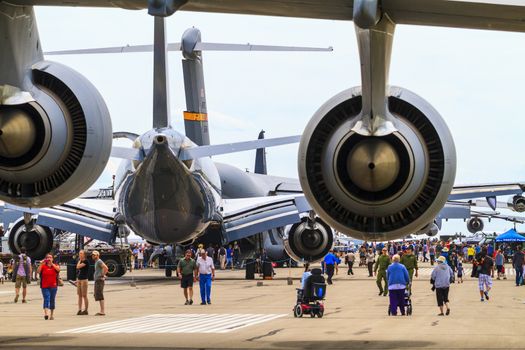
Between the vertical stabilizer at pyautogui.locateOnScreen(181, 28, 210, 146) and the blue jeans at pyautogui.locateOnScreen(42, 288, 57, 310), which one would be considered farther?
the vertical stabilizer at pyautogui.locateOnScreen(181, 28, 210, 146)

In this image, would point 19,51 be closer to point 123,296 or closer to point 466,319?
point 466,319

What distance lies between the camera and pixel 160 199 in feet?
104

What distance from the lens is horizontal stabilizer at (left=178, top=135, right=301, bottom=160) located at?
18547 millimetres

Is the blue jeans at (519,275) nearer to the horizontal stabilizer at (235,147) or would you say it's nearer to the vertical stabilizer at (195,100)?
the horizontal stabilizer at (235,147)

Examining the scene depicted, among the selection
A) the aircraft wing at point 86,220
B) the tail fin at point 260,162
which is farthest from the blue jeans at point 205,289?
the tail fin at point 260,162

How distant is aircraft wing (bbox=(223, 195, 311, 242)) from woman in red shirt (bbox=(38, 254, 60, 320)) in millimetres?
13721

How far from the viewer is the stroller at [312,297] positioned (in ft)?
71.7

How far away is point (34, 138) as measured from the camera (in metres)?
11.9

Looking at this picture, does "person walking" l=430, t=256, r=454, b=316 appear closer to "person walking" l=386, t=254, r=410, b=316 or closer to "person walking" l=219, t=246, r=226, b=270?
"person walking" l=386, t=254, r=410, b=316

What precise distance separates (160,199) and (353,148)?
2028 centimetres

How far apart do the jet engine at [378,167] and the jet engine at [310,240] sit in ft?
75.3

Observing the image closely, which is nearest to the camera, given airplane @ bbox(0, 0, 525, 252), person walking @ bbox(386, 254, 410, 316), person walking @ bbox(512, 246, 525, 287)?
airplane @ bbox(0, 0, 525, 252)

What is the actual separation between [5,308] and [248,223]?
43.4ft

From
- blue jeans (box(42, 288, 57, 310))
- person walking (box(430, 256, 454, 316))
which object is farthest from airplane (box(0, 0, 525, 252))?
person walking (box(430, 256, 454, 316))
